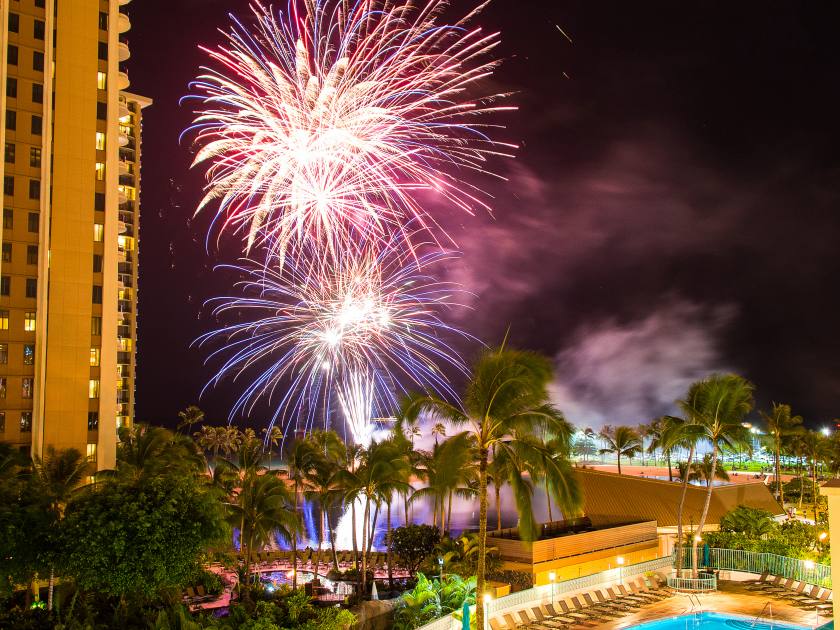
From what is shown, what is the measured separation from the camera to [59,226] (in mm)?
39875

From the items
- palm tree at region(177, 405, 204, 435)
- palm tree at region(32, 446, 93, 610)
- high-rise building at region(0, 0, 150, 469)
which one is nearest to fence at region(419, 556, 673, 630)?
palm tree at region(32, 446, 93, 610)

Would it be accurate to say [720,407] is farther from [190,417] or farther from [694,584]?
[190,417]

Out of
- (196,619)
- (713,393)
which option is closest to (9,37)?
(196,619)

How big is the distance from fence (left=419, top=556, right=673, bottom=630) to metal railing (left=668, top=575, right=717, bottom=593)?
1.44 metres

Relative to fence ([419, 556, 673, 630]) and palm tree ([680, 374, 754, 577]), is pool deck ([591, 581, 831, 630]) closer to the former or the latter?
fence ([419, 556, 673, 630])

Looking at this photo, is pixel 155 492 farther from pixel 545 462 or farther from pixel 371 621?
pixel 545 462

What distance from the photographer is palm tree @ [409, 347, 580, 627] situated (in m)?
20.3

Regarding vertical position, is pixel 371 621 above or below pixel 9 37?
below

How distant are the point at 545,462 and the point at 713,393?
56.5 ft

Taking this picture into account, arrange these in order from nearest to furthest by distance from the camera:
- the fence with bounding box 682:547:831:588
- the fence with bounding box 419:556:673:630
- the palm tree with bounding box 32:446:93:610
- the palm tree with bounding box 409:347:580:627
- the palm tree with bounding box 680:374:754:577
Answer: the palm tree with bounding box 409:347:580:627 < the fence with bounding box 419:556:673:630 < the palm tree with bounding box 32:446:93:610 < the fence with bounding box 682:547:831:588 < the palm tree with bounding box 680:374:754:577

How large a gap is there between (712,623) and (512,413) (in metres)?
11.4

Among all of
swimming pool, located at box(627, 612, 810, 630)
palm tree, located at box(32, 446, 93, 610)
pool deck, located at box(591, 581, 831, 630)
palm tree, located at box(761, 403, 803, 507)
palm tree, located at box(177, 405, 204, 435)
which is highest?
palm tree, located at box(177, 405, 204, 435)

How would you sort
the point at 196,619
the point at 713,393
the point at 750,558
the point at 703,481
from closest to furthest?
the point at 196,619 < the point at 750,558 < the point at 713,393 < the point at 703,481

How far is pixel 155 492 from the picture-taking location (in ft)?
76.8
